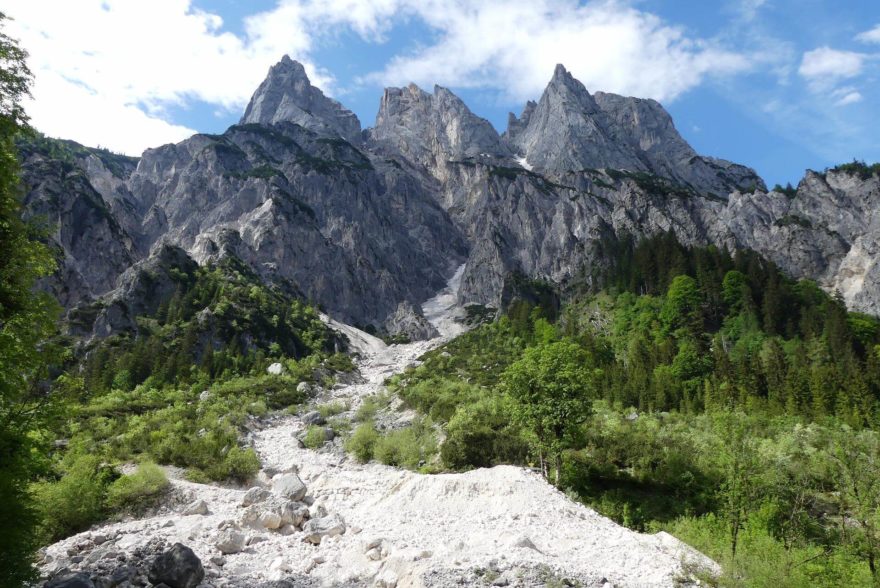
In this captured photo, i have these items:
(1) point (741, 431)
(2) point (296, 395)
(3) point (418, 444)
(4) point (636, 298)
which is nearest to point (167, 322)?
(2) point (296, 395)

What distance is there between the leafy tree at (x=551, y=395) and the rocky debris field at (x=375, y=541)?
2.51 meters

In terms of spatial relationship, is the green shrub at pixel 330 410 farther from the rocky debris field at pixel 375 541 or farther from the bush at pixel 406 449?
the rocky debris field at pixel 375 541

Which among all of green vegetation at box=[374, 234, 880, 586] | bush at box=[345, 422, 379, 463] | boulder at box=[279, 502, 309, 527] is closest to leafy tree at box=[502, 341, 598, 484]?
green vegetation at box=[374, 234, 880, 586]

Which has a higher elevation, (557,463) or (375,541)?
(557,463)

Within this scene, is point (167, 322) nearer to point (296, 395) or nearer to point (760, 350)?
point (296, 395)

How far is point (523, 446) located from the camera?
114ft

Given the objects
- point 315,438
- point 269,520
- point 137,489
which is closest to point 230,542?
point 269,520

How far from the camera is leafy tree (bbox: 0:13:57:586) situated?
41.1ft

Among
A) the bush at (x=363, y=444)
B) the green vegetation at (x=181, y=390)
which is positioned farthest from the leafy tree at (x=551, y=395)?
the green vegetation at (x=181, y=390)

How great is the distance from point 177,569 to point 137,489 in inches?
536

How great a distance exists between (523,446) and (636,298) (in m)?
77.2

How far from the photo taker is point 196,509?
86.2 ft

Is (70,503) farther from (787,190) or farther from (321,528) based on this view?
(787,190)

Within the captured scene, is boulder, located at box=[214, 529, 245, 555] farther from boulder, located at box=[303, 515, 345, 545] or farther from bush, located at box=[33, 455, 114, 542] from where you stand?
bush, located at box=[33, 455, 114, 542]
